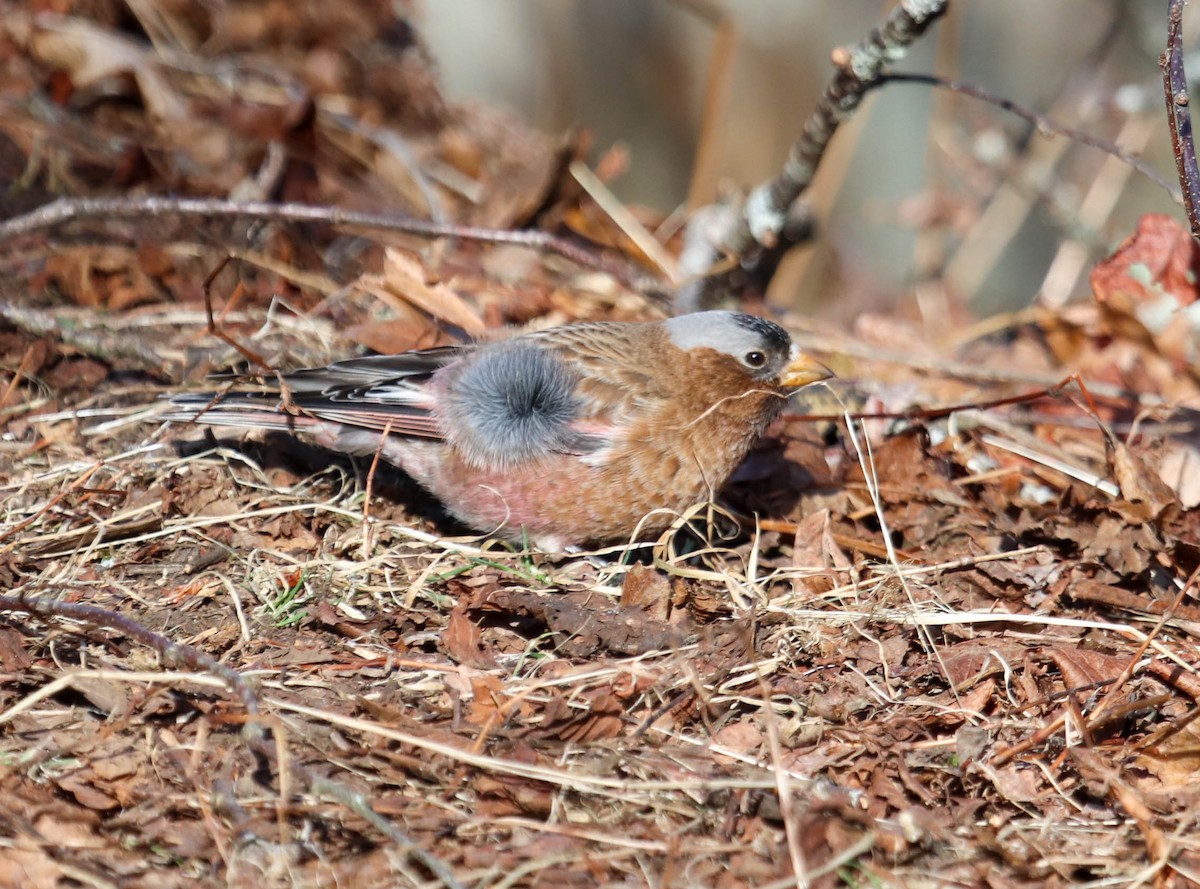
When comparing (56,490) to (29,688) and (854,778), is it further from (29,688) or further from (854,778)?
(854,778)

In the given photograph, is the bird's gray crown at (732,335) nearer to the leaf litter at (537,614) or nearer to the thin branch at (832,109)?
the leaf litter at (537,614)

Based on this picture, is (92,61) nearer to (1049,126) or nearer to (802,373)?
(802,373)

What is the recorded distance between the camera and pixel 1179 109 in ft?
11.7

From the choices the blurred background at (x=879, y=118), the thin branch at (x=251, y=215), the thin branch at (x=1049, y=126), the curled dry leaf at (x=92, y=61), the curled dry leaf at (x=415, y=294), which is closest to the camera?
the thin branch at (x=1049, y=126)

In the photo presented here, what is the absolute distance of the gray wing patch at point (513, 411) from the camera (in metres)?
4.10

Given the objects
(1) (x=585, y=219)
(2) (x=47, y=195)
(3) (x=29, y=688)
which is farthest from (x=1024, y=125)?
(3) (x=29, y=688)

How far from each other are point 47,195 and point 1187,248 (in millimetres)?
5134

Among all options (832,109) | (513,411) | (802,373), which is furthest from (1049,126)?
(513,411)

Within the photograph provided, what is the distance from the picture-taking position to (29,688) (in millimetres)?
3090

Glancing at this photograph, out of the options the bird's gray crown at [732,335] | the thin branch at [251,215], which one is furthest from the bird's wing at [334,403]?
the bird's gray crown at [732,335]

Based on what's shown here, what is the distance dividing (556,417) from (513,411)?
166 mm

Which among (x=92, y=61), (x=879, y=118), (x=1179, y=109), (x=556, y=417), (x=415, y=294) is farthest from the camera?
(x=879, y=118)

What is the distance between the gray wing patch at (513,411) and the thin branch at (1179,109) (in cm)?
212

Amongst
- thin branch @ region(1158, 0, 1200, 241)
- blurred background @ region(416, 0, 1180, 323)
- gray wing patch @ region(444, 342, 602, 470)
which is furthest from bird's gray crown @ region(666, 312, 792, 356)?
blurred background @ region(416, 0, 1180, 323)
